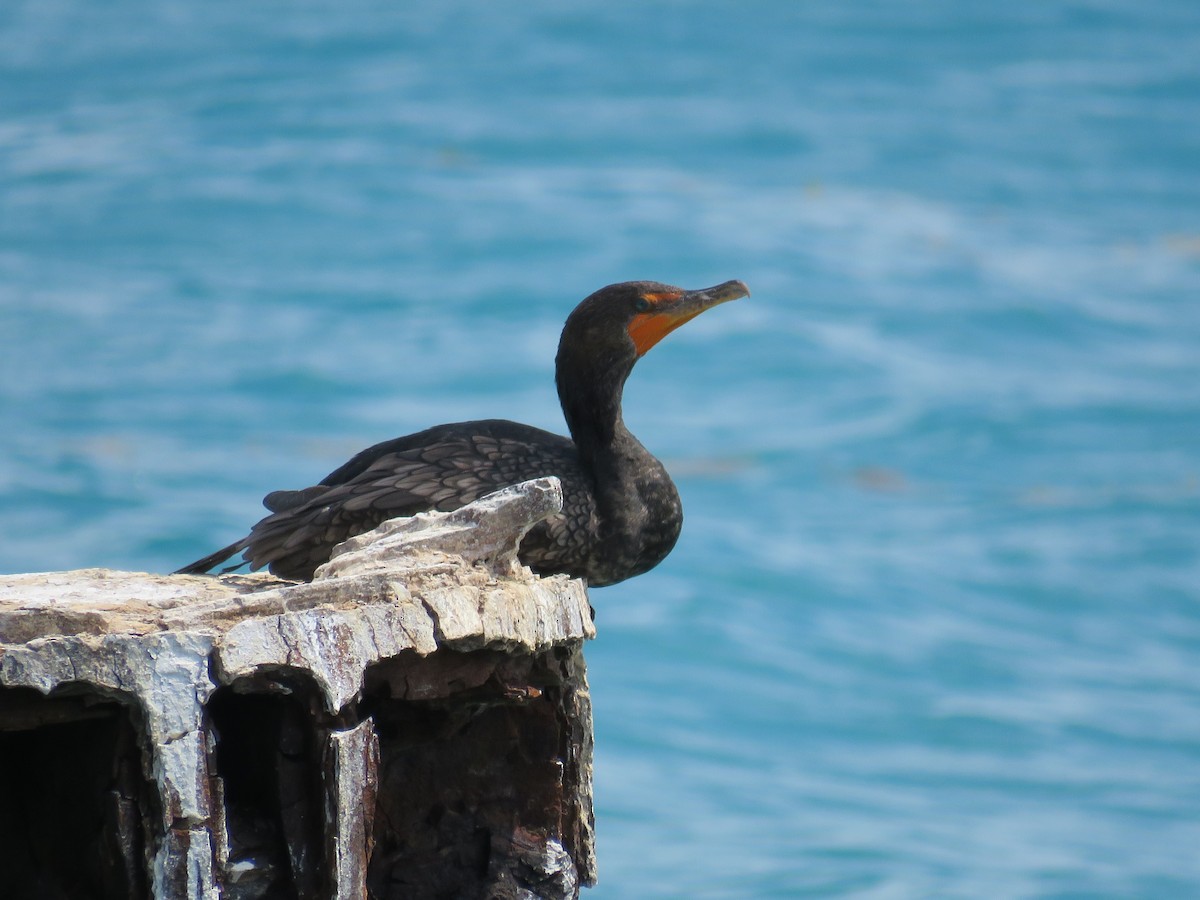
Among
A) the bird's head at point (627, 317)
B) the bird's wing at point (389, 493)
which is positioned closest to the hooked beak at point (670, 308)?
the bird's head at point (627, 317)

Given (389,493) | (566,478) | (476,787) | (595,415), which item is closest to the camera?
(476,787)

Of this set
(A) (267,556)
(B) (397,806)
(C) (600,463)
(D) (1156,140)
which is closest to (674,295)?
(C) (600,463)

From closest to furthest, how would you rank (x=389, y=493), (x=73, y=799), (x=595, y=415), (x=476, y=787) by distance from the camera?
(x=73, y=799) < (x=476, y=787) < (x=389, y=493) < (x=595, y=415)

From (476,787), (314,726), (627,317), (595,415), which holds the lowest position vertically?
(476,787)

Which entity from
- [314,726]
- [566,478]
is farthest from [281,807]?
[566,478]

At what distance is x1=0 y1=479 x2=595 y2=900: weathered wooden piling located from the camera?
6.07 ft

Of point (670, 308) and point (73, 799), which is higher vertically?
point (670, 308)

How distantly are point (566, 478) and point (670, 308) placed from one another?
1.34ft

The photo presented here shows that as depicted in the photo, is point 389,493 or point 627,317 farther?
point 627,317

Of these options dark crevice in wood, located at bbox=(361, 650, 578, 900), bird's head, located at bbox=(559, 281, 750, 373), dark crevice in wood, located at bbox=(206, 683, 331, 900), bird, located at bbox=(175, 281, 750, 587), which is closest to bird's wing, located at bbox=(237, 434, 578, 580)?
bird, located at bbox=(175, 281, 750, 587)

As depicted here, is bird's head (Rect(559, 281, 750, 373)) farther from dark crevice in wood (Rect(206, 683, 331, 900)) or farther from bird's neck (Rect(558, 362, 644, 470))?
dark crevice in wood (Rect(206, 683, 331, 900))

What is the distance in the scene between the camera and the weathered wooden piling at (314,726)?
72.8 inches

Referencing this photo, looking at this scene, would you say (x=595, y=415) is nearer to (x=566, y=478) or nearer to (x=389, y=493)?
(x=566, y=478)

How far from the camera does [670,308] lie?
3.16 meters
